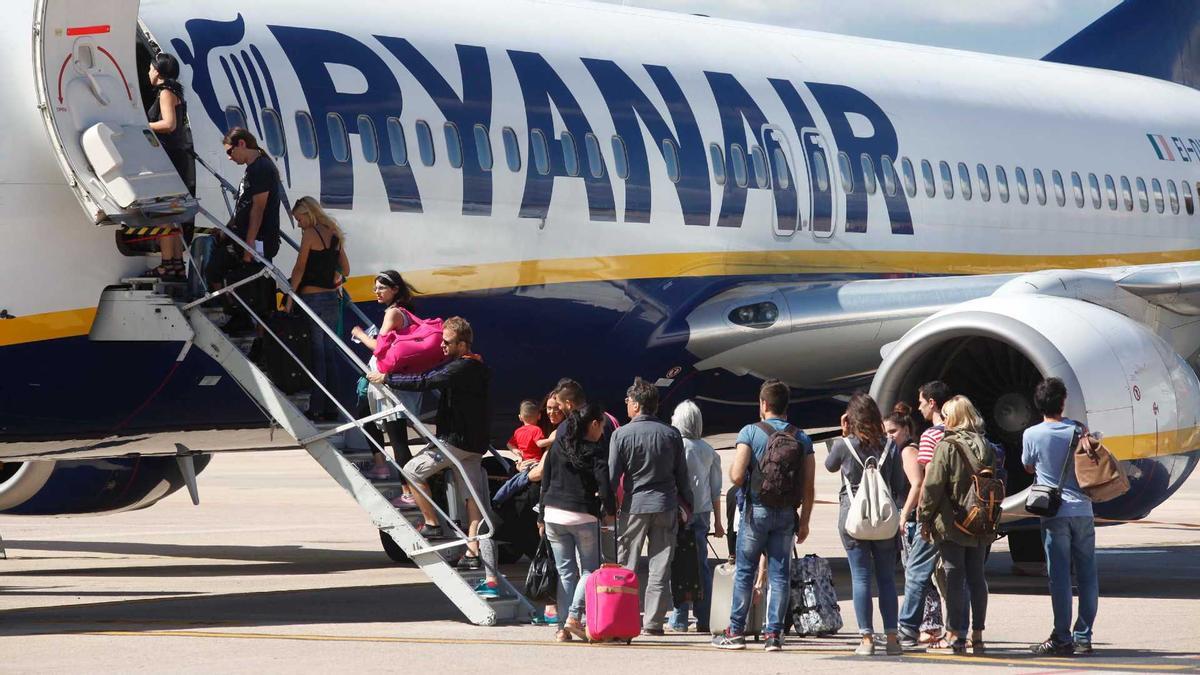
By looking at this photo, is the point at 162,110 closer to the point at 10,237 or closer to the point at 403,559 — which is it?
the point at 10,237

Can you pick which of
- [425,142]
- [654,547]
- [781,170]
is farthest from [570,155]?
[654,547]

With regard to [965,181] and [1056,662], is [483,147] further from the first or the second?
[965,181]

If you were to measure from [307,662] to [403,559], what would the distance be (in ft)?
22.7

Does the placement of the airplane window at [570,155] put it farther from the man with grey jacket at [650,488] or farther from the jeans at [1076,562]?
the jeans at [1076,562]

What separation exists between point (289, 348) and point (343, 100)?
1853 mm

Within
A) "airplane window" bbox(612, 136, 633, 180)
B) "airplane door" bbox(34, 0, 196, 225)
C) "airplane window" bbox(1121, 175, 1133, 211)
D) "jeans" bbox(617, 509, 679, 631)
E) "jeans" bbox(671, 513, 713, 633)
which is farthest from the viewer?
"airplane window" bbox(1121, 175, 1133, 211)

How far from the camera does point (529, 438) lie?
1188 cm

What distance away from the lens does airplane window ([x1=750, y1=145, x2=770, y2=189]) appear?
1424 centimetres

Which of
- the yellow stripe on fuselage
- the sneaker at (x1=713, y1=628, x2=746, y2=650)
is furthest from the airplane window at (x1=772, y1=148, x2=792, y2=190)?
the sneaker at (x1=713, y1=628, x2=746, y2=650)

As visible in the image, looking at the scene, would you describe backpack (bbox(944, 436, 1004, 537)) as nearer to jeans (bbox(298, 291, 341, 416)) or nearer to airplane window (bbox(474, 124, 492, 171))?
jeans (bbox(298, 291, 341, 416))

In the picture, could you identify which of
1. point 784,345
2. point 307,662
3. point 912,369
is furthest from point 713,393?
point 307,662

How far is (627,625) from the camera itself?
9.66 meters

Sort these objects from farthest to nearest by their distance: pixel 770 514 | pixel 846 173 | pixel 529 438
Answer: pixel 846 173 → pixel 529 438 → pixel 770 514

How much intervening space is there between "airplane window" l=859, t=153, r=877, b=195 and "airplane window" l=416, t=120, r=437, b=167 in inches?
174
